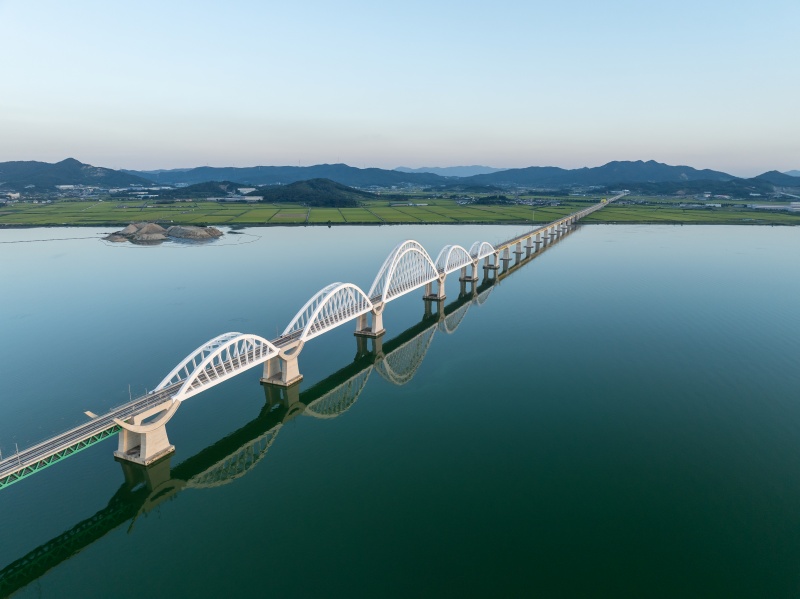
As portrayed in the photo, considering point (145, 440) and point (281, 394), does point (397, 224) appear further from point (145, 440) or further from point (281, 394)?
point (145, 440)

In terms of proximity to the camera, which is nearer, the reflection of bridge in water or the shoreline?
the reflection of bridge in water

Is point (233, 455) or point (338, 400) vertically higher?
point (338, 400)

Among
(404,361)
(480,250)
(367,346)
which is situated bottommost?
(404,361)

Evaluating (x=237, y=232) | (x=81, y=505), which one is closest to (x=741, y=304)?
(x=81, y=505)

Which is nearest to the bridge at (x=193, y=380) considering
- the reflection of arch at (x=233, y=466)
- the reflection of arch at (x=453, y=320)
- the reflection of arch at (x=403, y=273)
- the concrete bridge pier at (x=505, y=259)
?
the reflection of arch at (x=403, y=273)

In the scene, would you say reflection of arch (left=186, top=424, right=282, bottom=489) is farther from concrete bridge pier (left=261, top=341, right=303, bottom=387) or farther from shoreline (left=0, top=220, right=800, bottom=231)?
shoreline (left=0, top=220, right=800, bottom=231)

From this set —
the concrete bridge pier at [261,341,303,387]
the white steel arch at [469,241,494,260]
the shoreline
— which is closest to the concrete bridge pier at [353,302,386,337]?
the concrete bridge pier at [261,341,303,387]

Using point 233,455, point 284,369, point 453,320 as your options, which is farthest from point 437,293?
point 233,455

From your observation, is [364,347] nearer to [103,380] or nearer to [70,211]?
[103,380]
